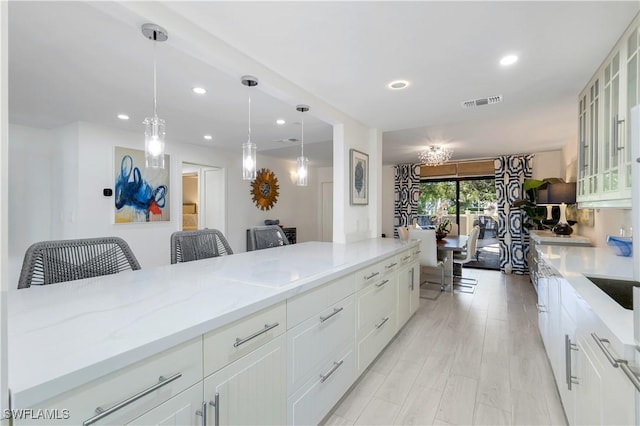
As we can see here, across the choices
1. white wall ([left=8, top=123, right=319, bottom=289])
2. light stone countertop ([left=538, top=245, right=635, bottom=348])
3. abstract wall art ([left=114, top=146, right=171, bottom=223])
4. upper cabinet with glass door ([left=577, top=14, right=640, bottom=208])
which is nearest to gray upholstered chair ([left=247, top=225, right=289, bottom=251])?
abstract wall art ([left=114, top=146, right=171, bottom=223])

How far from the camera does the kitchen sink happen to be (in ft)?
5.40

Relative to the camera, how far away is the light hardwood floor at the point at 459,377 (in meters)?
1.77

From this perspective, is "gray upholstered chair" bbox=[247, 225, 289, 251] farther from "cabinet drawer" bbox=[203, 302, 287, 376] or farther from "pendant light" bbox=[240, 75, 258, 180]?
"cabinet drawer" bbox=[203, 302, 287, 376]

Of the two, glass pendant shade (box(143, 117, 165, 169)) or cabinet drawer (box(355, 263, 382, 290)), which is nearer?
glass pendant shade (box(143, 117, 165, 169))

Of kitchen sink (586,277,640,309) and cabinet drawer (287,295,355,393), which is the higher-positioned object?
kitchen sink (586,277,640,309)

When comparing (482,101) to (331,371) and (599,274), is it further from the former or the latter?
(331,371)

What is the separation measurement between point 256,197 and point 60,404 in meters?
5.54

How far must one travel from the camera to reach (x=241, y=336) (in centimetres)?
107

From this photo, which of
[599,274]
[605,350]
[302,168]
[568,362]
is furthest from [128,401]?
[599,274]

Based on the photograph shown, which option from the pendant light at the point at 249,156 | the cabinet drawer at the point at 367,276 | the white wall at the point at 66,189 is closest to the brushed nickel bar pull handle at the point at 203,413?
the cabinet drawer at the point at 367,276

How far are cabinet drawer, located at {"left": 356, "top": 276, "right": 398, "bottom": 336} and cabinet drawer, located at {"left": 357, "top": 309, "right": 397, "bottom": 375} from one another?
5 centimetres

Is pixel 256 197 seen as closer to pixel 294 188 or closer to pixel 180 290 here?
pixel 294 188

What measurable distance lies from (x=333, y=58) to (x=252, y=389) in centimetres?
199
